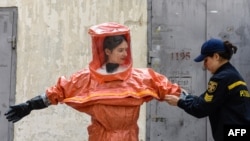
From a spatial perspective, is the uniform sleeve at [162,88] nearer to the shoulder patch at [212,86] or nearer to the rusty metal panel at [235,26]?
the shoulder patch at [212,86]

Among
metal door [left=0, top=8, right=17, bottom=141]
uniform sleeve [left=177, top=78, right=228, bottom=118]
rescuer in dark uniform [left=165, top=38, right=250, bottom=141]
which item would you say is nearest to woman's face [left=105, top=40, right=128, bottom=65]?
rescuer in dark uniform [left=165, top=38, right=250, bottom=141]

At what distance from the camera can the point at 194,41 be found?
5527 mm

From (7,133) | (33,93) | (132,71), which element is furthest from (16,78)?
(132,71)

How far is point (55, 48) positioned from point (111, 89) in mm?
2194

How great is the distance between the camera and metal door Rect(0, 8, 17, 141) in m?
5.76

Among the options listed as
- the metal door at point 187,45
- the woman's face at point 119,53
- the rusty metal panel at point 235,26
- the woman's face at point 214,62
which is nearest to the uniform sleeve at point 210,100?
the woman's face at point 214,62

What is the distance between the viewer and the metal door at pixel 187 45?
5504 mm

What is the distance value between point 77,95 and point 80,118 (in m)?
1.98

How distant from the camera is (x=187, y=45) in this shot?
218 inches

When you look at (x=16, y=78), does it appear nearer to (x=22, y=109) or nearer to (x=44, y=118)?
(x=44, y=118)

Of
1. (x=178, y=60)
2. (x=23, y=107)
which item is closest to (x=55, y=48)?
(x=178, y=60)

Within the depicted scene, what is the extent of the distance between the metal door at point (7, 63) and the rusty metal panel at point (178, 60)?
164 centimetres

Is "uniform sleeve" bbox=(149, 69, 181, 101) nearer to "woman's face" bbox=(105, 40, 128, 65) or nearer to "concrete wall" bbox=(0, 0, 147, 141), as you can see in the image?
"woman's face" bbox=(105, 40, 128, 65)

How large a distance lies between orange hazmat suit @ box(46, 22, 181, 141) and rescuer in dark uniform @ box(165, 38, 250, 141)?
275 mm
